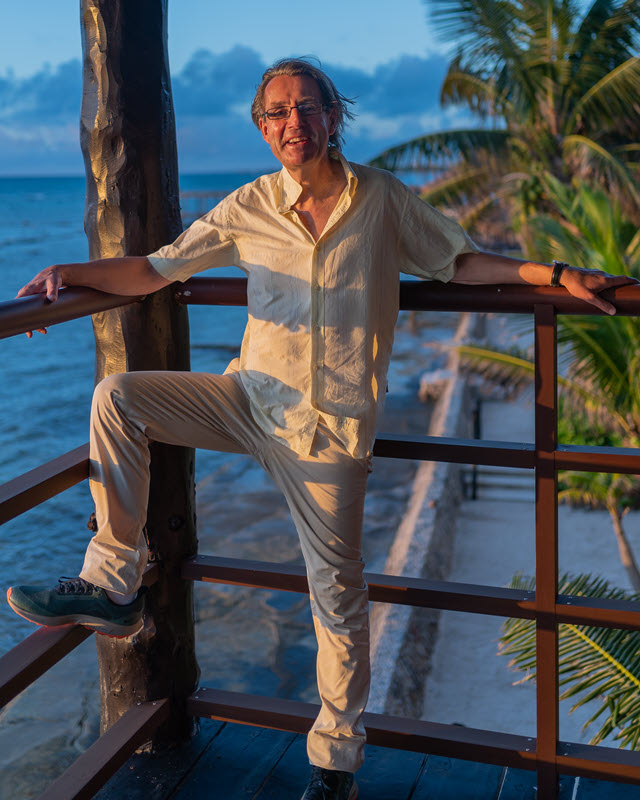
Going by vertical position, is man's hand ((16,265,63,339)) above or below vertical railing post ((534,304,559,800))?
above

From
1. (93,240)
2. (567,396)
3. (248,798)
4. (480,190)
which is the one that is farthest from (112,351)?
(480,190)

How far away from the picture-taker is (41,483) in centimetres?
158

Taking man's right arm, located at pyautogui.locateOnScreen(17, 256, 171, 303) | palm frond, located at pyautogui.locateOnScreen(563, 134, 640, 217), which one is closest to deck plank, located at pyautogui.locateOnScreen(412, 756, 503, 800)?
man's right arm, located at pyautogui.locateOnScreen(17, 256, 171, 303)

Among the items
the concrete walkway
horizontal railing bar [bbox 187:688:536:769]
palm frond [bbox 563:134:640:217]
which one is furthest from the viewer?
palm frond [bbox 563:134:640:217]

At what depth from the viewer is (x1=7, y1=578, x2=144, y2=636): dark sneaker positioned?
1579 mm

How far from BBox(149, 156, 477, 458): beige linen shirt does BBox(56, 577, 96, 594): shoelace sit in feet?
1.42

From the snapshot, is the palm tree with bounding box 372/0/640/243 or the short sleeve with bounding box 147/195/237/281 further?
Answer: the palm tree with bounding box 372/0/640/243

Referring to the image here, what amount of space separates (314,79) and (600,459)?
0.88m

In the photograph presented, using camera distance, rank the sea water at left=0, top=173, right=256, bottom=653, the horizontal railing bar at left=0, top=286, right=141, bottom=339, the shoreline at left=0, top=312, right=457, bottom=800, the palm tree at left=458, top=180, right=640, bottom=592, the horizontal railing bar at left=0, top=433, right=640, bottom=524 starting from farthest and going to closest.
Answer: the sea water at left=0, top=173, right=256, bottom=653 < the shoreline at left=0, top=312, right=457, bottom=800 < the palm tree at left=458, top=180, right=640, bottom=592 < the horizontal railing bar at left=0, top=433, right=640, bottom=524 < the horizontal railing bar at left=0, top=286, right=141, bottom=339

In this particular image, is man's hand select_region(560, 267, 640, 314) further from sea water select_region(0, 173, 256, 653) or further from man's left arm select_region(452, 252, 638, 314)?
sea water select_region(0, 173, 256, 653)

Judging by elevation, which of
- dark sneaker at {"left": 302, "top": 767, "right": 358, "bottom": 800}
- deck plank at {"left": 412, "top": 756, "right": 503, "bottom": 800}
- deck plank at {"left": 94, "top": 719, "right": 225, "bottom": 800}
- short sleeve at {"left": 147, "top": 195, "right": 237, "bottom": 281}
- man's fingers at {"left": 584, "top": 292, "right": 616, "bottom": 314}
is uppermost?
short sleeve at {"left": 147, "top": 195, "right": 237, "bottom": 281}

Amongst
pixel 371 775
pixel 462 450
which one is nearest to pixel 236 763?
pixel 371 775

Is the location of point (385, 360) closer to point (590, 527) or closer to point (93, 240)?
point (93, 240)

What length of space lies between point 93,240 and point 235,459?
1633cm
